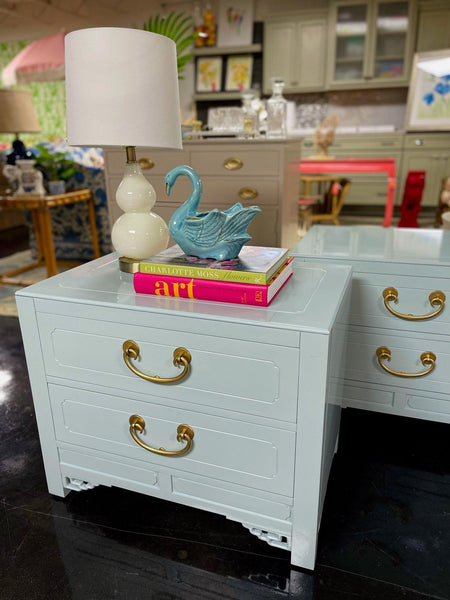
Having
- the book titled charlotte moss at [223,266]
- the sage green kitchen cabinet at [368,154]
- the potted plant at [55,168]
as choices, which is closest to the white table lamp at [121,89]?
the book titled charlotte moss at [223,266]

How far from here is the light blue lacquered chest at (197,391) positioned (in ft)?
2.48

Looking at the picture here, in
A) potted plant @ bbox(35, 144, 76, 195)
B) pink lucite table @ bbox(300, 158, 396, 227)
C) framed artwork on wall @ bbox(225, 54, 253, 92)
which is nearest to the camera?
Answer: potted plant @ bbox(35, 144, 76, 195)

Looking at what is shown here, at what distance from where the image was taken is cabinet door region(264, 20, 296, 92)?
5.00 metres

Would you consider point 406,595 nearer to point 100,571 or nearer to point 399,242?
point 100,571

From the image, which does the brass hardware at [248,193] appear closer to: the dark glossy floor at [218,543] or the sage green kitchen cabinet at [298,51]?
the dark glossy floor at [218,543]

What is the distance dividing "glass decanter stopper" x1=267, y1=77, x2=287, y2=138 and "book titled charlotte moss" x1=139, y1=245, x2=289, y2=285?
4.25 ft

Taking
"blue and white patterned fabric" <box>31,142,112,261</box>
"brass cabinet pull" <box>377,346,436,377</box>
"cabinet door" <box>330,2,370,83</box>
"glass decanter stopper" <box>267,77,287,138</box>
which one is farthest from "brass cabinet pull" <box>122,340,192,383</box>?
"cabinet door" <box>330,2,370,83</box>

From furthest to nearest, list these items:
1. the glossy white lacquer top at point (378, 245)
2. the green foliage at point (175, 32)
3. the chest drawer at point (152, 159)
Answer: the green foliage at point (175, 32)
the chest drawer at point (152, 159)
the glossy white lacquer top at point (378, 245)

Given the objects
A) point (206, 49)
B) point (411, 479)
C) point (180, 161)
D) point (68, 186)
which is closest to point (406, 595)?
point (411, 479)

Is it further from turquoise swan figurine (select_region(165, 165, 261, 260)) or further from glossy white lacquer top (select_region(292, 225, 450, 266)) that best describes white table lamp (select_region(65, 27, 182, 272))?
glossy white lacquer top (select_region(292, 225, 450, 266))

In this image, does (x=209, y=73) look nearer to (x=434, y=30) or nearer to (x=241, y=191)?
(x=434, y=30)

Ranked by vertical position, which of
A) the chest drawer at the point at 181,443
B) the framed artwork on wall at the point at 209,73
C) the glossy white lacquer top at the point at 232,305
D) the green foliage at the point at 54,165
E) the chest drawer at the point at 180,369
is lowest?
the chest drawer at the point at 181,443

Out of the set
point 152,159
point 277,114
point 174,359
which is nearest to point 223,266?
point 174,359

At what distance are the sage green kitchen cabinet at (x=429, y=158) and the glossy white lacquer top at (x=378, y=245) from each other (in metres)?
3.84
